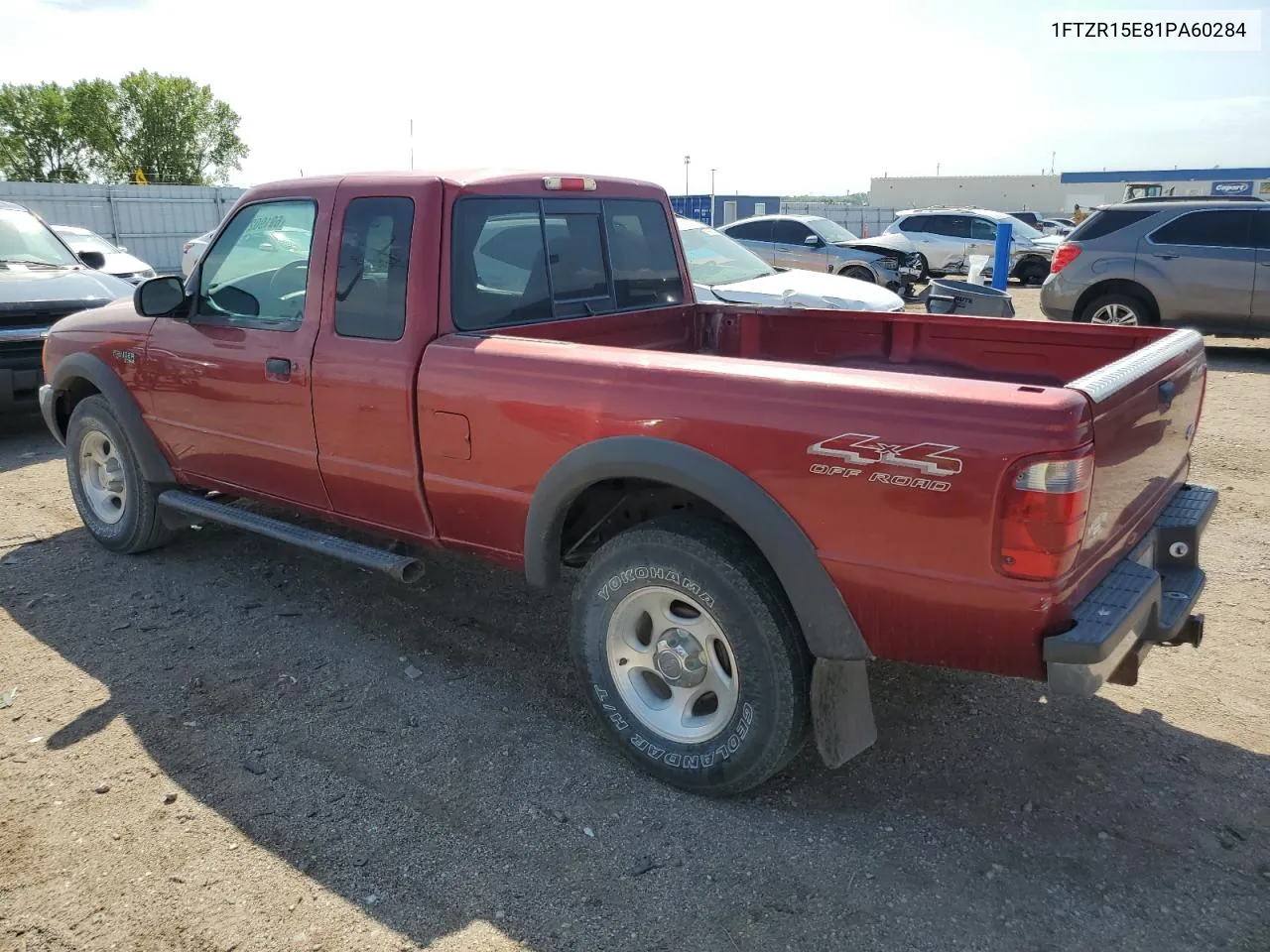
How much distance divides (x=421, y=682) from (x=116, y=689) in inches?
47.5

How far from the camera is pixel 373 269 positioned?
12.4 feet

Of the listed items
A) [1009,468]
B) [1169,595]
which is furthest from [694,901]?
[1169,595]

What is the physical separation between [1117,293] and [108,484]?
10.3m

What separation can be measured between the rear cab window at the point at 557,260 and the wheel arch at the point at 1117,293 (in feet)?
26.4

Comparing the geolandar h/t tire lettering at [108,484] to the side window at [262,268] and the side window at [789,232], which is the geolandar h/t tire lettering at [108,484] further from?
the side window at [789,232]

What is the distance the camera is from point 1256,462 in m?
6.89

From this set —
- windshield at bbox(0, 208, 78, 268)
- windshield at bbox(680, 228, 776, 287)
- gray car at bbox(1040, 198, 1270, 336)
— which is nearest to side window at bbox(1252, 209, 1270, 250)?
gray car at bbox(1040, 198, 1270, 336)

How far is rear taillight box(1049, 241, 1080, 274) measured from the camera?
1120 cm

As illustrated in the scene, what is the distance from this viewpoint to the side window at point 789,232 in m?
17.4

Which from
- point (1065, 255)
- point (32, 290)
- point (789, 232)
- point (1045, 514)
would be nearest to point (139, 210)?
point (789, 232)

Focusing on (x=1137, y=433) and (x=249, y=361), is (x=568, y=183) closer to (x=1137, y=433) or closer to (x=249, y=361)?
(x=249, y=361)

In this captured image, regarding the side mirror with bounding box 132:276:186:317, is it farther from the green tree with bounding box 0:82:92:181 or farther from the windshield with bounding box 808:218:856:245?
the green tree with bounding box 0:82:92:181

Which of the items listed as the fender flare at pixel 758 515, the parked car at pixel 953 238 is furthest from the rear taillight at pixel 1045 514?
the parked car at pixel 953 238

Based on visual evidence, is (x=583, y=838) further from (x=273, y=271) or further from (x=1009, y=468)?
(x=273, y=271)
